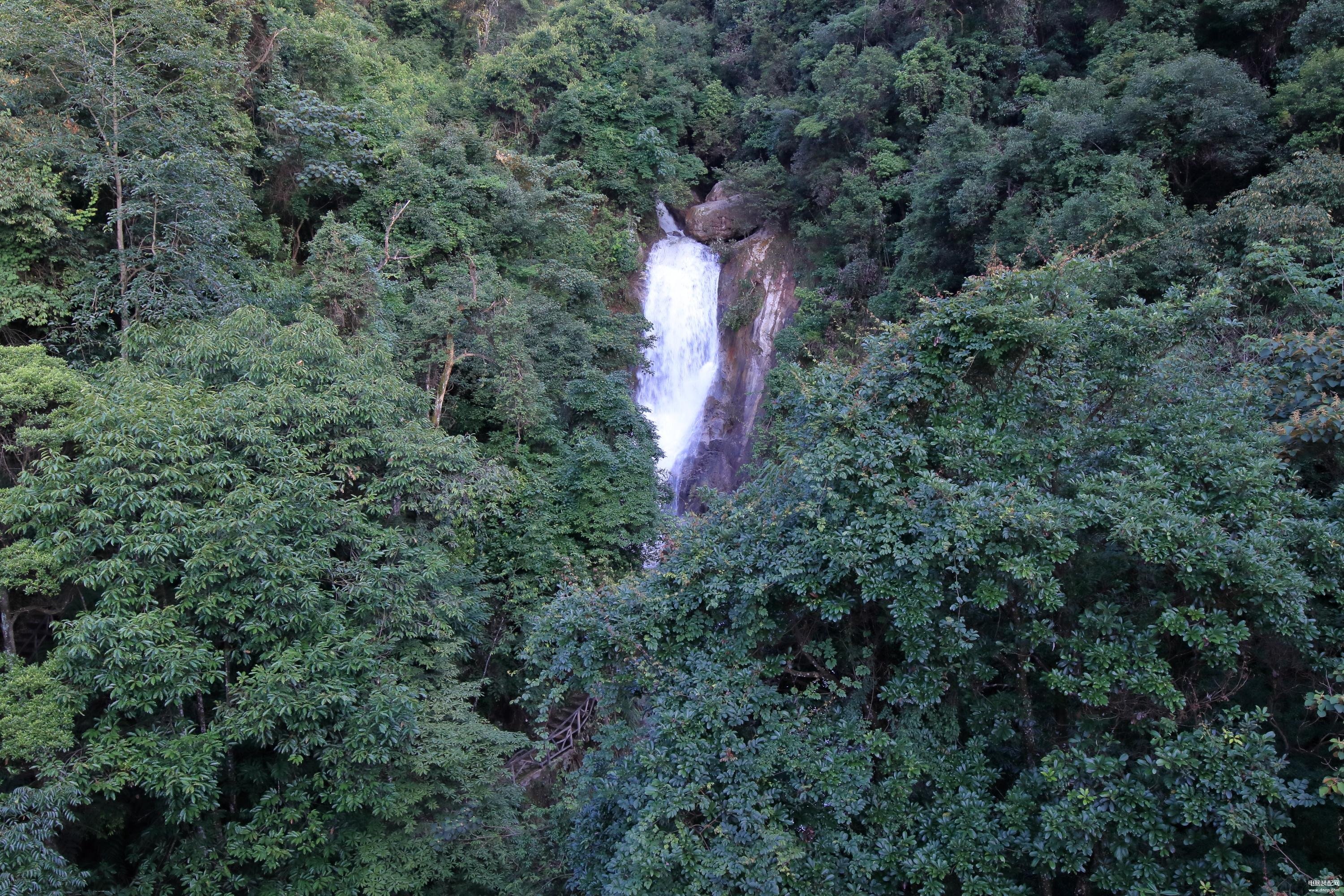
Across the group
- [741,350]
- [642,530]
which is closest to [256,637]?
[642,530]

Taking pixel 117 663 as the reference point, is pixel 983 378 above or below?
above

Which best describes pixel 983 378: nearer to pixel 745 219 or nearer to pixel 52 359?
pixel 52 359

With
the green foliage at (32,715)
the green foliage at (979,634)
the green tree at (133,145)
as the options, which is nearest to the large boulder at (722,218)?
the green tree at (133,145)

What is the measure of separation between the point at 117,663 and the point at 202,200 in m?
7.08

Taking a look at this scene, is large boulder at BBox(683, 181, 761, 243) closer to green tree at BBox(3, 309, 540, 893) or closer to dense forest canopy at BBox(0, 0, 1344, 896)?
dense forest canopy at BBox(0, 0, 1344, 896)

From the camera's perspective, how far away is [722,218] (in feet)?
72.7

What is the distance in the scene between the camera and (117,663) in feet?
20.9

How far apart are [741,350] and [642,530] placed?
8.10 m

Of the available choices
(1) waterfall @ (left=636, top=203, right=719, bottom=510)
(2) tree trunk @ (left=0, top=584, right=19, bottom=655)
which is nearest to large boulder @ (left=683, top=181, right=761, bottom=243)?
(1) waterfall @ (left=636, top=203, right=719, bottom=510)

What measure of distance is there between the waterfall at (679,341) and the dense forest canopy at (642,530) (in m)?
4.04

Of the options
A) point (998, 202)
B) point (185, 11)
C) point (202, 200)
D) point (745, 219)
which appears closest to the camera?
point (202, 200)

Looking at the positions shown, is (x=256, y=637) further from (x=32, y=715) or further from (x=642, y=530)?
(x=642, y=530)

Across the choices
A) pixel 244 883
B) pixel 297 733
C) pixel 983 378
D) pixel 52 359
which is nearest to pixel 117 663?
pixel 297 733

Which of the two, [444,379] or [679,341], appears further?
[679,341]
